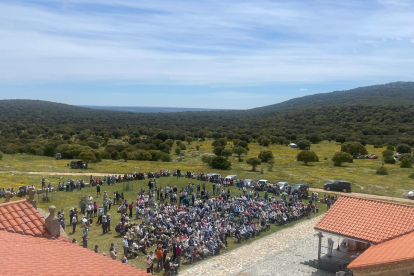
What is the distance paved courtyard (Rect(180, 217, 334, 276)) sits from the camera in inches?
621

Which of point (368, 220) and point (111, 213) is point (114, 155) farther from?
point (368, 220)

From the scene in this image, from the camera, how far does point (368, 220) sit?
15.7 metres

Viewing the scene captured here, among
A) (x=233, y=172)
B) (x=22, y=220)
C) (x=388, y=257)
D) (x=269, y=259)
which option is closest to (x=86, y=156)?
(x=233, y=172)

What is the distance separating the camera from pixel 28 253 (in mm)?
7648

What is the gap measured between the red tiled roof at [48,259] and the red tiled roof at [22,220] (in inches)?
10.6

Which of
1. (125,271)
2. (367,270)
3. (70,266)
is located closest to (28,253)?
(70,266)

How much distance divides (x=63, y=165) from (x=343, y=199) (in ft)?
119

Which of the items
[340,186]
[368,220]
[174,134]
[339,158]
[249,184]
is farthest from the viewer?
[174,134]

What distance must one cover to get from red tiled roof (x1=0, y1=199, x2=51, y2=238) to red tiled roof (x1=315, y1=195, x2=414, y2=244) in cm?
1227

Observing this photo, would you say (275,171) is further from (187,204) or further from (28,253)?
(28,253)

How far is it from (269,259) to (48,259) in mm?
12466

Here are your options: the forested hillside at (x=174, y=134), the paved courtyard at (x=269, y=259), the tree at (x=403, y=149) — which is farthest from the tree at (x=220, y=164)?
the tree at (x=403, y=149)

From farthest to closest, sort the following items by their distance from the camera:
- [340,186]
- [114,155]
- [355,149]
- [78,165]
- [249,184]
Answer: [355,149]
[114,155]
[78,165]
[340,186]
[249,184]

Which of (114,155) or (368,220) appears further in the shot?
(114,155)
